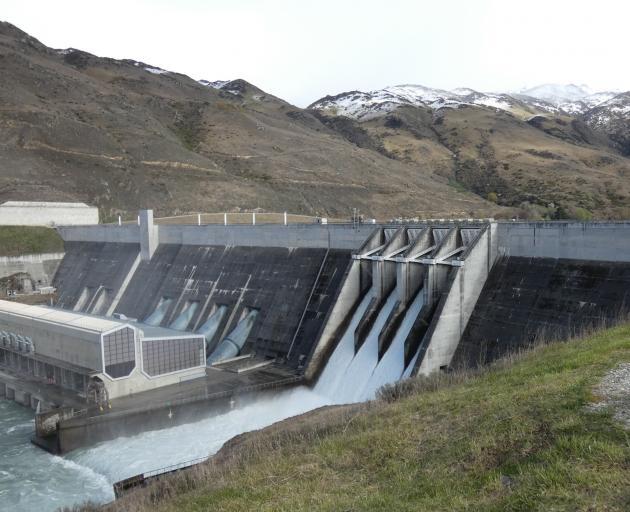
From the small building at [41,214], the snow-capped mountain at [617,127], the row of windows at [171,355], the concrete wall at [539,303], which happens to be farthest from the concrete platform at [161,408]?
the snow-capped mountain at [617,127]

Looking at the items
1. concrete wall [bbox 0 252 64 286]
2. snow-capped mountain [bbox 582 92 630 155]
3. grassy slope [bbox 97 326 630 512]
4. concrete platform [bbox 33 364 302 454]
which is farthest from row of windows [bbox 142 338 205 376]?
snow-capped mountain [bbox 582 92 630 155]

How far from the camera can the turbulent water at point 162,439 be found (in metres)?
19.1

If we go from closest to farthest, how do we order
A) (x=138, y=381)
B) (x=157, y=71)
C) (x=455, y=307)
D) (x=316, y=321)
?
(x=455, y=307)
(x=138, y=381)
(x=316, y=321)
(x=157, y=71)

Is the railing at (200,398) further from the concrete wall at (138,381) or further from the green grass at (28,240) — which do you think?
the green grass at (28,240)

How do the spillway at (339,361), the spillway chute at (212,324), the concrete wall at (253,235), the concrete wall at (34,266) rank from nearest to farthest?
the spillway at (339,361) < the concrete wall at (253,235) < the spillway chute at (212,324) < the concrete wall at (34,266)

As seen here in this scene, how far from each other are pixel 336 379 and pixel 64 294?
95.5 ft

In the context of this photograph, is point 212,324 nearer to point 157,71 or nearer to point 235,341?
point 235,341

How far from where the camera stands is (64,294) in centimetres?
4519

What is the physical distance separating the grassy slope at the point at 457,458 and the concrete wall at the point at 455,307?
7.98 metres

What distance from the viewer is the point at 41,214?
52.5 m

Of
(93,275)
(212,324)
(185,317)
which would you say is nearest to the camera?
(212,324)

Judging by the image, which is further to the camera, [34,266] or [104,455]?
[34,266]

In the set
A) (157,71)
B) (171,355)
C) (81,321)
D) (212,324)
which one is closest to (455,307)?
(171,355)

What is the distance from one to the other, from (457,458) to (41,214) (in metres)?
51.7
